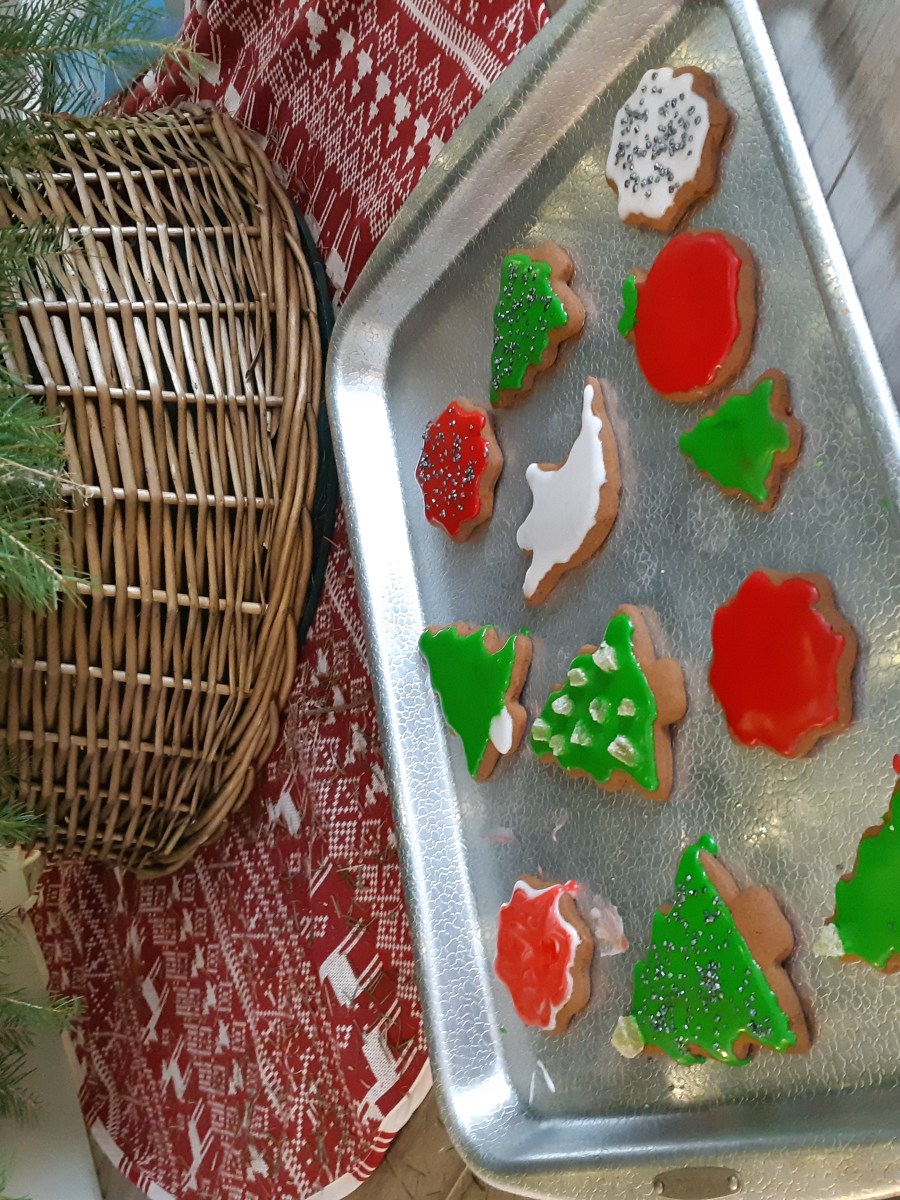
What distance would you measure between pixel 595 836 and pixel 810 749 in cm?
15

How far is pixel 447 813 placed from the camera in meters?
0.66

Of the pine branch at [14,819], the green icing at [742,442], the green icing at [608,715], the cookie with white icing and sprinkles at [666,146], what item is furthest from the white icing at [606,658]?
the pine branch at [14,819]

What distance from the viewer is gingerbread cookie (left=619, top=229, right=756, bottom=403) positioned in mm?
470

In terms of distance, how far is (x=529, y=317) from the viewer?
1.91 feet

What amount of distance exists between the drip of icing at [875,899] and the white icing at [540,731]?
0.60 ft

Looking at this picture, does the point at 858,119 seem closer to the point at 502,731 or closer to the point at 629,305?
the point at 629,305

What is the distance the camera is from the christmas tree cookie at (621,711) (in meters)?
0.51

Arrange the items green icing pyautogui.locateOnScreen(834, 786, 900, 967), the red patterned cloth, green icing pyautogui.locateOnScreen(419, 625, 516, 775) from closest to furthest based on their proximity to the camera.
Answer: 1. green icing pyautogui.locateOnScreen(834, 786, 900, 967)
2. green icing pyautogui.locateOnScreen(419, 625, 516, 775)
3. the red patterned cloth

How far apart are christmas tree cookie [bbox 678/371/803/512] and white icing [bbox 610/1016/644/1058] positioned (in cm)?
26

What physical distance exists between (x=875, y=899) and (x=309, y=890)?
474 mm

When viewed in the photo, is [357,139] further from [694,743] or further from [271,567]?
[694,743]

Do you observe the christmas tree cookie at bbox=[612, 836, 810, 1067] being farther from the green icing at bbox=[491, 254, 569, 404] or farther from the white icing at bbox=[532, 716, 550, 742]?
the green icing at bbox=[491, 254, 569, 404]

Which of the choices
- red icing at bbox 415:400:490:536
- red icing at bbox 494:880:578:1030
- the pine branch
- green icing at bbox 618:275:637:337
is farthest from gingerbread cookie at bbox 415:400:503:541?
the pine branch

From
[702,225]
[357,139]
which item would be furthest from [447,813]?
[357,139]
